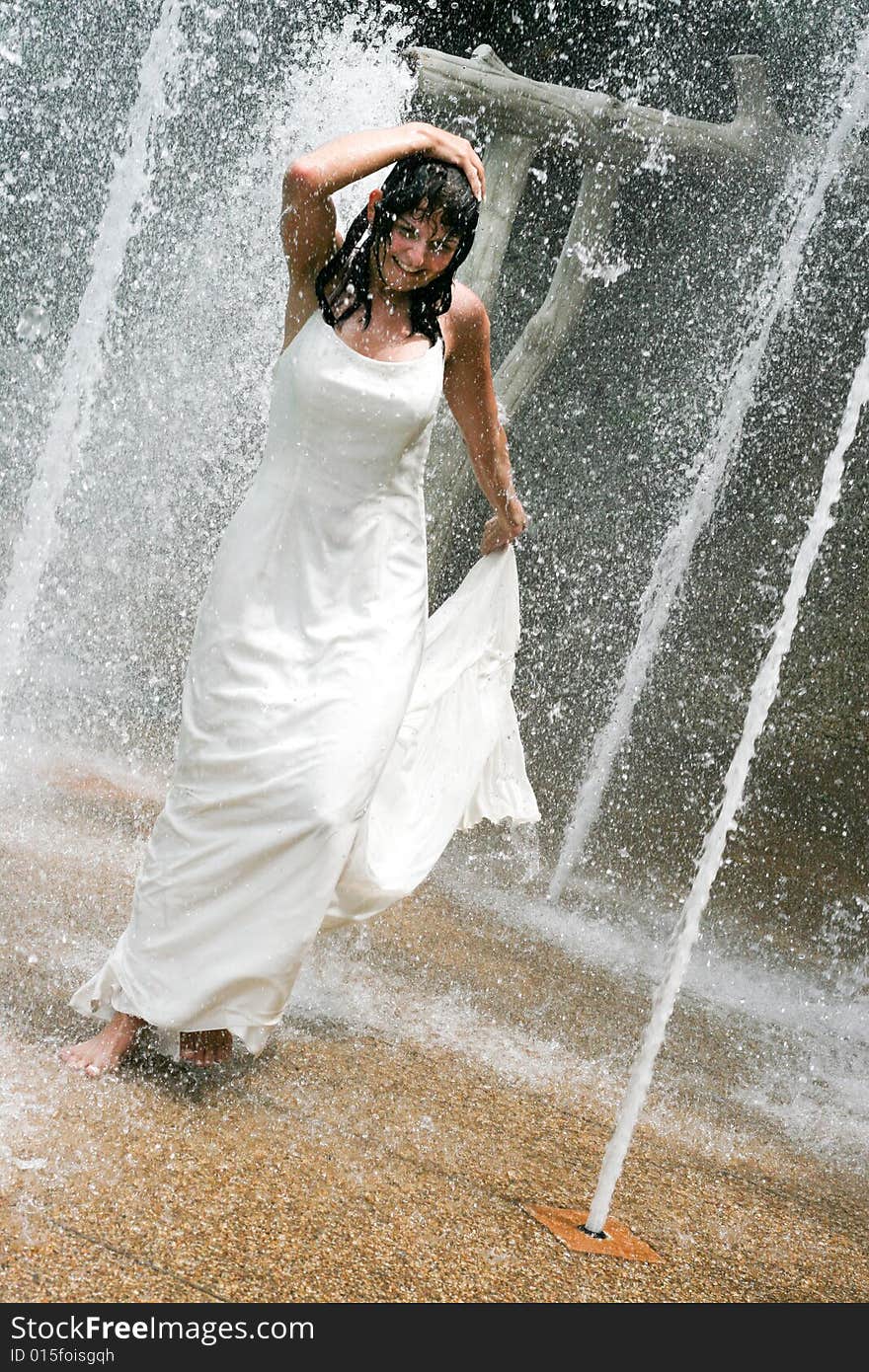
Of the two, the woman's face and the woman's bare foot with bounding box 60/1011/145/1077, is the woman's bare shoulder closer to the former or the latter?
the woman's face

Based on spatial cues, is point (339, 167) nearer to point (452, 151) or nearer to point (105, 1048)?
point (452, 151)

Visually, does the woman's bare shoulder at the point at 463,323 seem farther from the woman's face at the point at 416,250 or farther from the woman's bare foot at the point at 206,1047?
the woman's bare foot at the point at 206,1047

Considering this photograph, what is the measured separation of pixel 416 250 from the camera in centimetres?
306

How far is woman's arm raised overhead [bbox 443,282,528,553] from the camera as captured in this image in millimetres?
3357

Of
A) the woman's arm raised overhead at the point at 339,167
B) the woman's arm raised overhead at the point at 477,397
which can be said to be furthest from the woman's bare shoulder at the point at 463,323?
the woman's arm raised overhead at the point at 339,167

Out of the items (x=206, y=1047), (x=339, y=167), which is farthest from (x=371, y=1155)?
(x=339, y=167)

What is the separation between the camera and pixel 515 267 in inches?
435

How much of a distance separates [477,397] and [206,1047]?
166cm

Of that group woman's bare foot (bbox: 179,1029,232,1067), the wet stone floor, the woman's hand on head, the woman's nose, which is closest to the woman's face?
the woman's nose

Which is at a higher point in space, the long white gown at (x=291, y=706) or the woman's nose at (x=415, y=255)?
the woman's nose at (x=415, y=255)

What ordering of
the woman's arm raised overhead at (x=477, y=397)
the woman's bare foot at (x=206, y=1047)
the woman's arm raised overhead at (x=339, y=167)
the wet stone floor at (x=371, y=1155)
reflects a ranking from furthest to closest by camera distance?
the woman's arm raised overhead at (x=477, y=397)
the woman's bare foot at (x=206, y=1047)
the woman's arm raised overhead at (x=339, y=167)
the wet stone floor at (x=371, y=1155)

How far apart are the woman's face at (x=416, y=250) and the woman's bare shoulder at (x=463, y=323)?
7.4 inches

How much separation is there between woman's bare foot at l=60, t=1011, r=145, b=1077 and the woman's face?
170 centimetres

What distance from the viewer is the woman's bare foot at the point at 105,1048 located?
3037 millimetres
